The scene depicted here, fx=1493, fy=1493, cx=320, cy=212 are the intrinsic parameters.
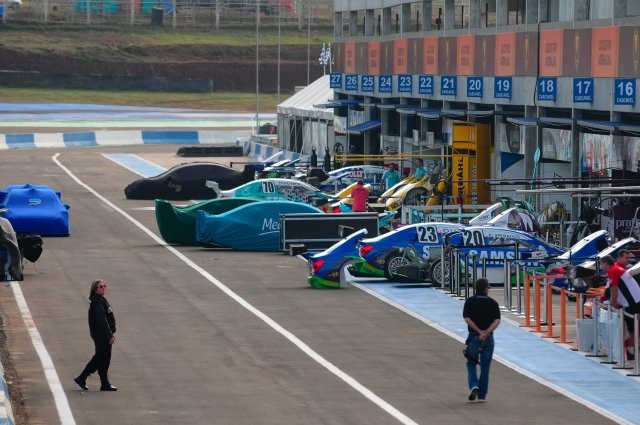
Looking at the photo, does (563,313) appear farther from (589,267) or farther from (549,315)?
(589,267)

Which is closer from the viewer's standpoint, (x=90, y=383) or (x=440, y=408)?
(x=440, y=408)

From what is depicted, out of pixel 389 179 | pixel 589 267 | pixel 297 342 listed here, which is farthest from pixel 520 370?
pixel 389 179

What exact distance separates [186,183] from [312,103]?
23.5m

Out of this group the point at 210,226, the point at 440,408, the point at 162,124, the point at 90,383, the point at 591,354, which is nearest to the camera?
the point at 440,408

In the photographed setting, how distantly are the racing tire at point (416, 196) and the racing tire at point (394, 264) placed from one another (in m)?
12.8

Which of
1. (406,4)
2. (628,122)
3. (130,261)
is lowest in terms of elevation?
(130,261)

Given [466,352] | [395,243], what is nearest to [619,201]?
[395,243]

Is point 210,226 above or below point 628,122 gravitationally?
below

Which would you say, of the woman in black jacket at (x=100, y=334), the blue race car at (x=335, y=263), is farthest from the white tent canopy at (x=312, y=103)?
the woman in black jacket at (x=100, y=334)

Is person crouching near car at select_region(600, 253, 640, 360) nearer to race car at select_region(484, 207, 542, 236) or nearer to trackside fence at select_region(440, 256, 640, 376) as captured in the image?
trackside fence at select_region(440, 256, 640, 376)

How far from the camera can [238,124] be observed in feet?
339

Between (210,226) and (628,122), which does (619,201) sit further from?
(210,226)

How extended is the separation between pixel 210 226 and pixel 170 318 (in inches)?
433

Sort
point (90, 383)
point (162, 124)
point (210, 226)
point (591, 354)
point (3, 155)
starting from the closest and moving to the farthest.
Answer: point (90, 383)
point (591, 354)
point (210, 226)
point (3, 155)
point (162, 124)
